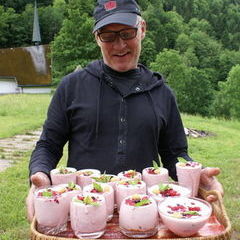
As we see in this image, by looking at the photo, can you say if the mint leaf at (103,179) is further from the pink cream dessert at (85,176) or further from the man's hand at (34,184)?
the man's hand at (34,184)

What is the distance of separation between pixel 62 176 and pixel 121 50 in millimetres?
875

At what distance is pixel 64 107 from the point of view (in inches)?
105

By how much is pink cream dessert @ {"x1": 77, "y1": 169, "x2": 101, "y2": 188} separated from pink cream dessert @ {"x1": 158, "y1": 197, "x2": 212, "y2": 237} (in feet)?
1.67

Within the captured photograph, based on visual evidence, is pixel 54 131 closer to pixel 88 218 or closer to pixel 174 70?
pixel 88 218

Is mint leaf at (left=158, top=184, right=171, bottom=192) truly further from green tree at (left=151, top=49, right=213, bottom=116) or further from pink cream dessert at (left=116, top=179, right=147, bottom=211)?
green tree at (left=151, top=49, right=213, bottom=116)

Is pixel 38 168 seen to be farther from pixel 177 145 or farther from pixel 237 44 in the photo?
pixel 237 44

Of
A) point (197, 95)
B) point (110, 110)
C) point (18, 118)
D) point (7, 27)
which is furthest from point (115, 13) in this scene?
point (7, 27)

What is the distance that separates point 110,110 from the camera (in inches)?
105

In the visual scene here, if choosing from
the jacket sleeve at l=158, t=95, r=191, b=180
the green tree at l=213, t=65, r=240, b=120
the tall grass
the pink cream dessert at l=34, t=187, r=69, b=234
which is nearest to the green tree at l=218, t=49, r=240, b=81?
the green tree at l=213, t=65, r=240, b=120

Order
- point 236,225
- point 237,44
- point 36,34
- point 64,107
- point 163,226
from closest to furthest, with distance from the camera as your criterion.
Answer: point 163,226, point 64,107, point 236,225, point 36,34, point 237,44

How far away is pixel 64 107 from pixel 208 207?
114 cm

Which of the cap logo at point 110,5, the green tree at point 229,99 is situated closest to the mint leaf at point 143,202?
the cap logo at point 110,5

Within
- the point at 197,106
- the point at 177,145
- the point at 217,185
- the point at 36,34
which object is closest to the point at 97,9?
the point at 177,145

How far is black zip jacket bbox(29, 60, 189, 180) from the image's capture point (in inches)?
104
